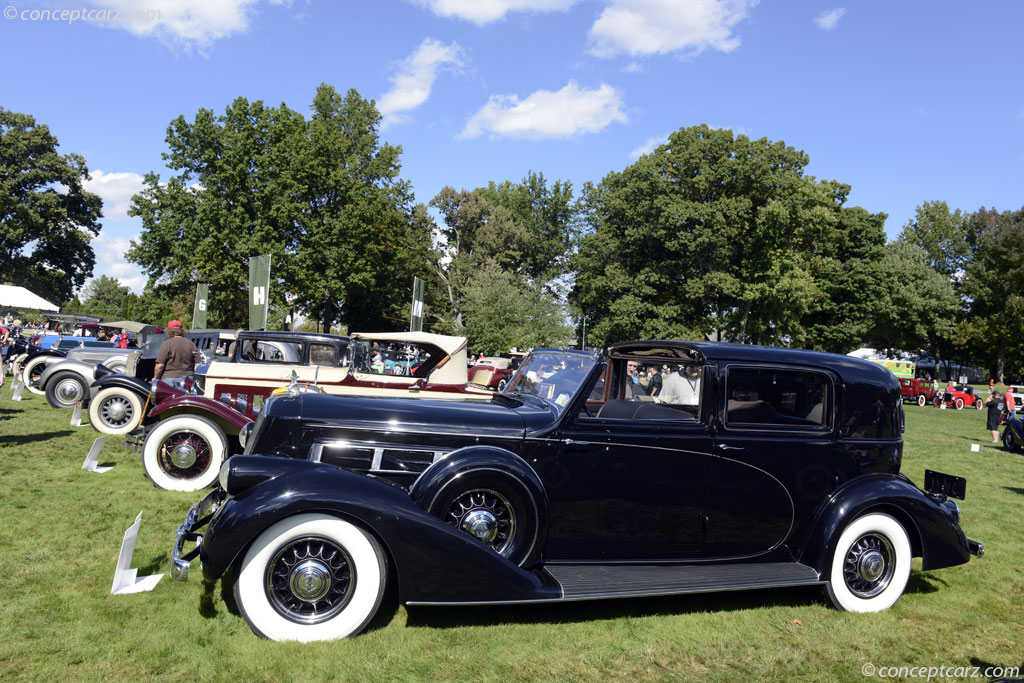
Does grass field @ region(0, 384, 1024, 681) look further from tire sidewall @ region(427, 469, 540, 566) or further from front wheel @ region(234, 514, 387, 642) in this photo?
tire sidewall @ region(427, 469, 540, 566)

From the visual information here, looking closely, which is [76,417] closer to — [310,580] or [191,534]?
[191,534]

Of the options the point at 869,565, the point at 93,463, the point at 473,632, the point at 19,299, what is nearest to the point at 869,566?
the point at 869,565

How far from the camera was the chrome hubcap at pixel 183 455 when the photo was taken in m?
7.11

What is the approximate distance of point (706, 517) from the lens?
4473 mm

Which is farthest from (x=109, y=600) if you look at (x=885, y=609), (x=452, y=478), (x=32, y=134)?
(x=32, y=134)

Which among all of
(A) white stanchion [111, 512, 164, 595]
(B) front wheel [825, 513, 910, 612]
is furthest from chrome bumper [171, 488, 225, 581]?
(B) front wheel [825, 513, 910, 612]

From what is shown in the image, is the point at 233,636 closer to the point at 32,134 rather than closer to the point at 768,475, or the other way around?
the point at 768,475

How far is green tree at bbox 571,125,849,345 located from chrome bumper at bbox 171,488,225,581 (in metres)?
33.9

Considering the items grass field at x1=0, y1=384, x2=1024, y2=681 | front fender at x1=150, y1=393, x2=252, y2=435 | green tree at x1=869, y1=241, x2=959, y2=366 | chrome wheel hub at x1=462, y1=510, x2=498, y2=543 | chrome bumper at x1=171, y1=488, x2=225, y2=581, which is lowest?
grass field at x1=0, y1=384, x2=1024, y2=681

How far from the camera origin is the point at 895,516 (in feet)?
15.6

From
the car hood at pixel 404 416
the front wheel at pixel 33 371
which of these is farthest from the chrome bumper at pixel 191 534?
the front wheel at pixel 33 371

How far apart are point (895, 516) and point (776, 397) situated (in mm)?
1253

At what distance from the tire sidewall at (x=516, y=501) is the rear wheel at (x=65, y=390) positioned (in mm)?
12578

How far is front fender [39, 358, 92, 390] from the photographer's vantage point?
13320mm
